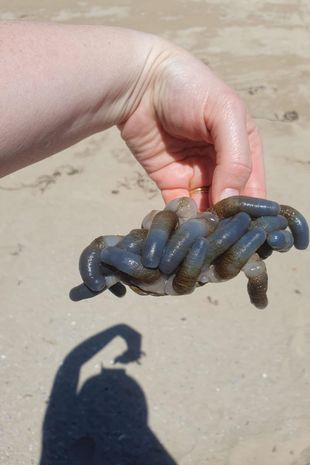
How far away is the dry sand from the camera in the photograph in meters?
4.92

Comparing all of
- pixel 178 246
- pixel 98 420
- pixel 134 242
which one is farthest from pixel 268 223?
pixel 98 420

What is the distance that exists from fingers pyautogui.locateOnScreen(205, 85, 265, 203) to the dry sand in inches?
93.6

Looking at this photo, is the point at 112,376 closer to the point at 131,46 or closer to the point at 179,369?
the point at 179,369

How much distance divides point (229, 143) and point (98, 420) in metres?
2.87

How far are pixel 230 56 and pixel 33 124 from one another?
640 cm

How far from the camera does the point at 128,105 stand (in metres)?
3.58

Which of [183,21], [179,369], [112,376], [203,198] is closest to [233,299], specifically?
[179,369]

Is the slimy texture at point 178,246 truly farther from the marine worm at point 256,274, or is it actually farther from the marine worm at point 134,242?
the marine worm at point 256,274

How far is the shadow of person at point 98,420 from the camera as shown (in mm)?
4879

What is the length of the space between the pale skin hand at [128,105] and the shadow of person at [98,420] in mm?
2132

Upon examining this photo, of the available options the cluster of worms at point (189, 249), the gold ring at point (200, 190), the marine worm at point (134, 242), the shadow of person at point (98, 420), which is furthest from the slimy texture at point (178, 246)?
the shadow of person at point (98, 420)

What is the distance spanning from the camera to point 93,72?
126 inches

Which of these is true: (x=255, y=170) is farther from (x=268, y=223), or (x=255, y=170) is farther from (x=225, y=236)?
(x=225, y=236)

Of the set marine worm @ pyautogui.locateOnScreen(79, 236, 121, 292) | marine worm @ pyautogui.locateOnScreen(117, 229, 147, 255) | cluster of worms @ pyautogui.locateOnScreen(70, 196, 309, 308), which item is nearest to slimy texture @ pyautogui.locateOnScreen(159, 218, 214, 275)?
cluster of worms @ pyautogui.locateOnScreen(70, 196, 309, 308)
